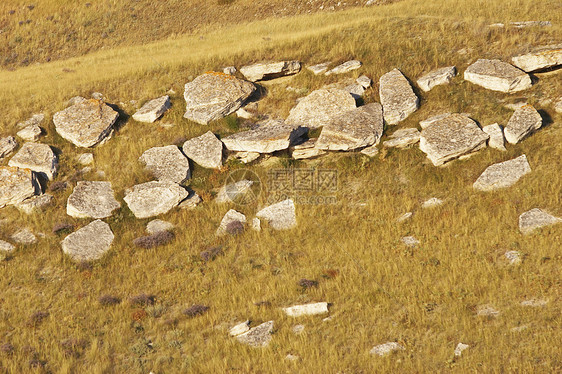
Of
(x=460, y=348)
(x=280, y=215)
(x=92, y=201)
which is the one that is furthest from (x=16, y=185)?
(x=460, y=348)

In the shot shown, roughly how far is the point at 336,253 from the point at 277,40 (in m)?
18.0

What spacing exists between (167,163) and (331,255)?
34.4ft

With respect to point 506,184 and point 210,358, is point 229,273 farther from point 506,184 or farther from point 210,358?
point 506,184

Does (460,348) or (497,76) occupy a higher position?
(497,76)

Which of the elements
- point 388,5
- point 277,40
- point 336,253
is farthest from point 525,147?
point 388,5

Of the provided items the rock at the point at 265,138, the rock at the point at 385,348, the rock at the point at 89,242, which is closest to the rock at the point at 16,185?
the rock at the point at 89,242

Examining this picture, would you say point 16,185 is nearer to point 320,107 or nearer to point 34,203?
point 34,203

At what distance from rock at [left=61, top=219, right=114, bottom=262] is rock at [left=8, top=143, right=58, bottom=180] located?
4939 mm

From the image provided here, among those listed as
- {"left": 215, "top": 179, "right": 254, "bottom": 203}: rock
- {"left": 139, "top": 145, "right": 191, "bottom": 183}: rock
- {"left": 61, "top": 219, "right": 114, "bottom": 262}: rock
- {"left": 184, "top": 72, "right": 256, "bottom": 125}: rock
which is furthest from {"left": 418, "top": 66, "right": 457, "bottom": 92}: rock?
{"left": 61, "top": 219, "right": 114, "bottom": 262}: rock

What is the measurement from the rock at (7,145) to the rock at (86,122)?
2.36 meters

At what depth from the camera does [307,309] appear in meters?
17.0

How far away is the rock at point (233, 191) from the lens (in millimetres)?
24375

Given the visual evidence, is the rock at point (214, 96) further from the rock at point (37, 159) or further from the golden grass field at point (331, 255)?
the rock at point (37, 159)

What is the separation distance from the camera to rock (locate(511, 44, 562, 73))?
2606cm
